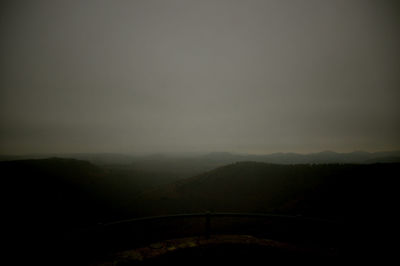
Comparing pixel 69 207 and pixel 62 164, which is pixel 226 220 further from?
pixel 62 164

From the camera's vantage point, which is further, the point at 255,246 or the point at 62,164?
the point at 62,164

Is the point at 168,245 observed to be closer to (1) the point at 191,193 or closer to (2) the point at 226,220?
(2) the point at 226,220

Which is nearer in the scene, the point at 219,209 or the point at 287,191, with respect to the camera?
the point at 219,209

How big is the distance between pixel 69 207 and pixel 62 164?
38.0m

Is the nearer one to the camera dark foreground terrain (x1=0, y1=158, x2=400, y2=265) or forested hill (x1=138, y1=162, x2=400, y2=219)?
dark foreground terrain (x1=0, y1=158, x2=400, y2=265)

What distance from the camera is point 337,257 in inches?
134

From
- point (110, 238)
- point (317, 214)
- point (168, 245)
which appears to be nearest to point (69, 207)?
point (110, 238)

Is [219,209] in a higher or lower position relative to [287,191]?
lower

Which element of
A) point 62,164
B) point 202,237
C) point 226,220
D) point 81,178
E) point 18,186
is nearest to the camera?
point 202,237

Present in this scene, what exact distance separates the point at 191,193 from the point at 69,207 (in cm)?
1944

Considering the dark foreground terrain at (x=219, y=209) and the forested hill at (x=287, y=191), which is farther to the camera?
the forested hill at (x=287, y=191)

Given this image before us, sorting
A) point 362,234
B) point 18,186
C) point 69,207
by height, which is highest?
point 362,234

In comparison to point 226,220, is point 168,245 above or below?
above

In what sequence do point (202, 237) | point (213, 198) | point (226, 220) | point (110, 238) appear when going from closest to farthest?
point (202, 237) < point (110, 238) < point (226, 220) < point (213, 198)
